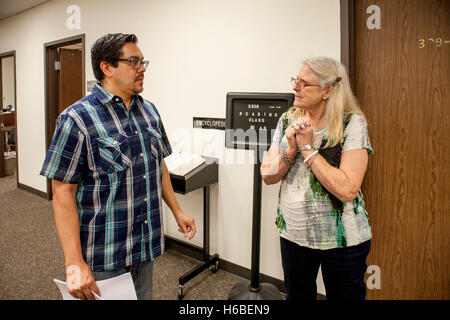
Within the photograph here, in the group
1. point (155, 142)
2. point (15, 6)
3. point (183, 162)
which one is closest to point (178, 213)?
point (155, 142)

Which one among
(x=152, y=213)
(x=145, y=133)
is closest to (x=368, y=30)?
(x=145, y=133)

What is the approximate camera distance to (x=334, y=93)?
1.17 metres

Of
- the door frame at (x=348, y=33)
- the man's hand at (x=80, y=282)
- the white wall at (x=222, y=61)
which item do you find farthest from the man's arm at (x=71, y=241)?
the door frame at (x=348, y=33)

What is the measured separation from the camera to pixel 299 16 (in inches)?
72.8

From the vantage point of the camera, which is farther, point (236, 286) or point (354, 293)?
point (236, 286)

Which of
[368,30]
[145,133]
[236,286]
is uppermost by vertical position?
[368,30]

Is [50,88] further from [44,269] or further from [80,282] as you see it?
[80,282]

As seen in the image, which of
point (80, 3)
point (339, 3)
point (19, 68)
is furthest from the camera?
point (19, 68)

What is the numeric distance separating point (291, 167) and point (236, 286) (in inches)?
44.4

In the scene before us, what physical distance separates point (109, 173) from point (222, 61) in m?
1.44

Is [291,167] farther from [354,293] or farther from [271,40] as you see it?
[271,40]

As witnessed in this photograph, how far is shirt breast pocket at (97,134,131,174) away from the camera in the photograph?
3.46ft

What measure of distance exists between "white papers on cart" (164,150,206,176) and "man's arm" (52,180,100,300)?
1127mm

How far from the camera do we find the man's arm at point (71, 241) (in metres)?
0.97
